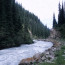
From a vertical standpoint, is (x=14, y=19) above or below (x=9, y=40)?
above

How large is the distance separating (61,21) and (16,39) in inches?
1122

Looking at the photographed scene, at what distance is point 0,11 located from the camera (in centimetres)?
2319

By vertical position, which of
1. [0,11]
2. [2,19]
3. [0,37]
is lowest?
[0,37]

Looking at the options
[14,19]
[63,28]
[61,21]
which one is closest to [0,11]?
[14,19]

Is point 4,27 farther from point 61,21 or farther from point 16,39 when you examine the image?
point 61,21

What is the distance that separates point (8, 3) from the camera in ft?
88.3

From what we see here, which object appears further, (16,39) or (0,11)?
(16,39)

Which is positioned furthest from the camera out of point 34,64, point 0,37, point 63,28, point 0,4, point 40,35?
point 40,35

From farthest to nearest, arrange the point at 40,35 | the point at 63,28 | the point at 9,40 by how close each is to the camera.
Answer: the point at 40,35, the point at 63,28, the point at 9,40

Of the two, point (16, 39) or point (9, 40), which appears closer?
point (9, 40)

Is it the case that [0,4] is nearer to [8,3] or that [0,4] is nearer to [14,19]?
[8,3]

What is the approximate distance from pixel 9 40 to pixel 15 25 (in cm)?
657

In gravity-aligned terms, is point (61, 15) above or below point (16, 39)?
above

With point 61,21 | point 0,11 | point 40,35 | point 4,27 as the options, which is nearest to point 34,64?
point 4,27
